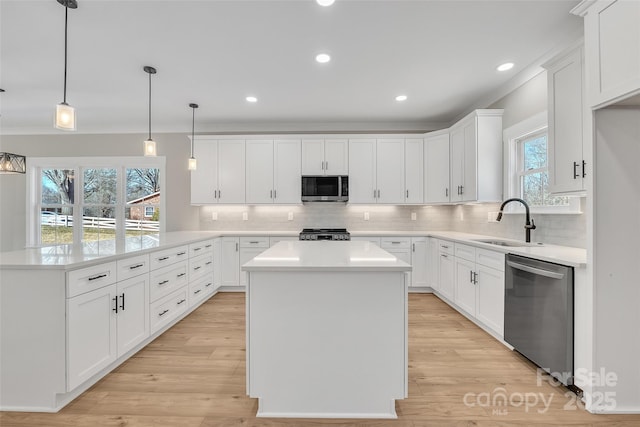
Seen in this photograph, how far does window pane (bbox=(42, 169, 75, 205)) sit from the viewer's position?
509 centimetres

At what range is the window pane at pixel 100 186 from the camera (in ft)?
16.6

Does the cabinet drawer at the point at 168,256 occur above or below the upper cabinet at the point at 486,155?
below

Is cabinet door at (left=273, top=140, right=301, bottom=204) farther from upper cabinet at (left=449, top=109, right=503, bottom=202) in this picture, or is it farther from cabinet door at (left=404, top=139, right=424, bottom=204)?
upper cabinet at (left=449, top=109, right=503, bottom=202)

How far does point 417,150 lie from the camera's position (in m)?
4.63

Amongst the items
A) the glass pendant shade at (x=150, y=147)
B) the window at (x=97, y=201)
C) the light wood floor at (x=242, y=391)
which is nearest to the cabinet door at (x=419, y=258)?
the light wood floor at (x=242, y=391)

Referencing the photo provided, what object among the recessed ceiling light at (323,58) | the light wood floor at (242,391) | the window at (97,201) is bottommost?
the light wood floor at (242,391)

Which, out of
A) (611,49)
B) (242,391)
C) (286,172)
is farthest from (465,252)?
(286,172)

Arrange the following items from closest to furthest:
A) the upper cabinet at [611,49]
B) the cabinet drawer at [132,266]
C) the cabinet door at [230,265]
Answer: the upper cabinet at [611,49] → the cabinet drawer at [132,266] → the cabinet door at [230,265]

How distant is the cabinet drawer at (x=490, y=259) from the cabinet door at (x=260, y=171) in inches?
118

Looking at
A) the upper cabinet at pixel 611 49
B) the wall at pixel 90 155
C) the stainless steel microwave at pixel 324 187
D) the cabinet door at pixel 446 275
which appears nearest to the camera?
the upper cabinet at pixel 611 49

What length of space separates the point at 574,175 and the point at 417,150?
262cm

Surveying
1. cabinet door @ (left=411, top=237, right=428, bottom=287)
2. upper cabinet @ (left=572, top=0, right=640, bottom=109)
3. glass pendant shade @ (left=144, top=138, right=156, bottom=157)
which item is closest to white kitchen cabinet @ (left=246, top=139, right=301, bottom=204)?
glass pendant shade @ (left=144, top=138, right=156, bottom=157)

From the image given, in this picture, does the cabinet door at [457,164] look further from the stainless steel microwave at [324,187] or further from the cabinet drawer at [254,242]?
the cabinet drawer at [254,242]

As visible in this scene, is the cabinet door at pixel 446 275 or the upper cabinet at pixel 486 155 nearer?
the upper cabinet at pixel 486 155
